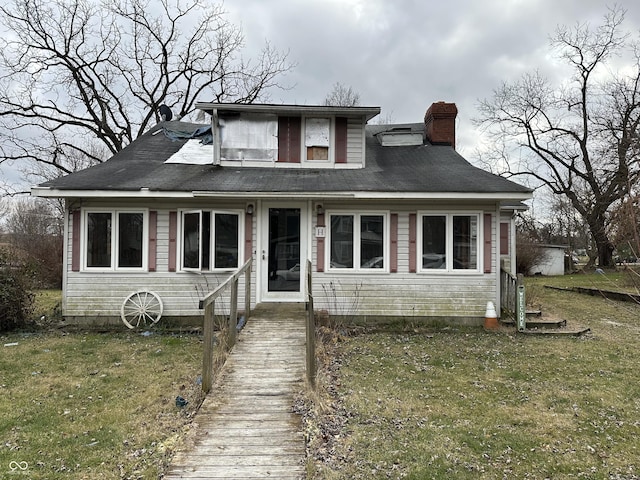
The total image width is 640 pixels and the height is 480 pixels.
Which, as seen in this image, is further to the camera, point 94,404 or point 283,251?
point 283,251

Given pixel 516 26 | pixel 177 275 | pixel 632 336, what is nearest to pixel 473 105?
pixel 516 26

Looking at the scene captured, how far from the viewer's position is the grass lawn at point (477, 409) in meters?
3.45

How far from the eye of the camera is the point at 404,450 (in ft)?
12.0

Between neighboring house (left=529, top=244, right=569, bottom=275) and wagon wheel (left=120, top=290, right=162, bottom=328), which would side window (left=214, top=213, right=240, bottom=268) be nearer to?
wagon wheel (left=120, top=290, right=162, bottom=328)

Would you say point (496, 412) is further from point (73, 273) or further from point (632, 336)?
point (73, 273)

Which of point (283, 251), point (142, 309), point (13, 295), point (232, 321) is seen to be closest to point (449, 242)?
point (283, 251)

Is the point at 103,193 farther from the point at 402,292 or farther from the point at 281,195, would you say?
the point at 402,292

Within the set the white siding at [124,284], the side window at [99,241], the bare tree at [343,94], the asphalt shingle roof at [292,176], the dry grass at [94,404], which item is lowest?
the dry grass at [94,404]

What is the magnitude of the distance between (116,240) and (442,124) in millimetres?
9234

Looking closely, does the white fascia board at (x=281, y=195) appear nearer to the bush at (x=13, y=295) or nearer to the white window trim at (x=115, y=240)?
the white window trim at (x=115, y=240)

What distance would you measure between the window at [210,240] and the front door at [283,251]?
0.65m

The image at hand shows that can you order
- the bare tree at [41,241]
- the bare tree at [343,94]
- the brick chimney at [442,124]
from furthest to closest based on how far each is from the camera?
1. the bare tree at [343,94]
2. the bare tree at [41,241]
3. the brick chimney at [442,124]

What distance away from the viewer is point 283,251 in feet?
27.8

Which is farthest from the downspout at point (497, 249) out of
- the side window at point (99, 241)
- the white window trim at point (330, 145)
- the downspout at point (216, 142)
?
the side window at point (99, 241)
